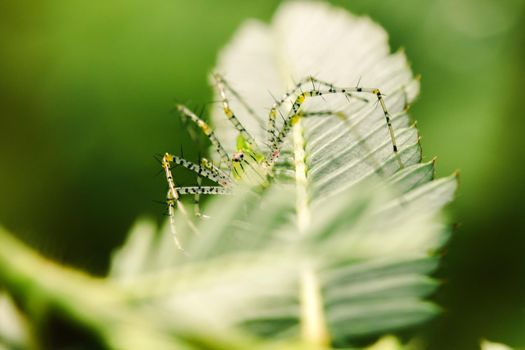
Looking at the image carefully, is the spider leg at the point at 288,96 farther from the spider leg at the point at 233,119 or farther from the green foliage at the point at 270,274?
the green foliage at the point at 270,274

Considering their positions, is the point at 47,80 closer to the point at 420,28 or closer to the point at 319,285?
the point at 420,28

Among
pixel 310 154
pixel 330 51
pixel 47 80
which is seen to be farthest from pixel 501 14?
pixel 310 154

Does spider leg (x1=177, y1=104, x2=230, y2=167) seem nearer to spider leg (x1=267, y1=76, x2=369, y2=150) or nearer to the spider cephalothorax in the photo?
the spider cephalothorax

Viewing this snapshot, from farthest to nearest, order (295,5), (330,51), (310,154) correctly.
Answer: (295,5), (330,51), (310,154)

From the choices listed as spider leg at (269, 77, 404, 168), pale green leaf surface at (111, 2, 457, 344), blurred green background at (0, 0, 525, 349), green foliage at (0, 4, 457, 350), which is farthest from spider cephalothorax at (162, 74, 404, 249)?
blurred green background at (0, 0, 525, 349)

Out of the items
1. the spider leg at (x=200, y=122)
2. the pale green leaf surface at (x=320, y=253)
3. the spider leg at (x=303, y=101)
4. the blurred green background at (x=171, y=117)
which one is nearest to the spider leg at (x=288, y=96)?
the spider leg at (x=303, y=101)

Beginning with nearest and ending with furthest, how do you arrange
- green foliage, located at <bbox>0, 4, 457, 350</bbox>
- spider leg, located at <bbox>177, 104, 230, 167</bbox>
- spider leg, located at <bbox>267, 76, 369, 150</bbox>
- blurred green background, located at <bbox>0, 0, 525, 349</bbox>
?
green foliage, located at <bbox>0, 4, 457, 350</bbox> < spider leg, located at <bbox>267, 76, 369, 150</bbox> < spider leg, located at <bbox>177, 104, 230, 167</bbox> < blurred green background, located at <bbox>0, 0, 525, 349</bbox>

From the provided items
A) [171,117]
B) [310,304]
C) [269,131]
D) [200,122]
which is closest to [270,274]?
[310,304]

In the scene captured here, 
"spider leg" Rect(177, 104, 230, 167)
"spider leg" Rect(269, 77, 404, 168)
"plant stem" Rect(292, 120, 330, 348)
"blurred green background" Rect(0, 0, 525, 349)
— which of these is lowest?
"plant stem" Rect(292, 120, 330, 348)

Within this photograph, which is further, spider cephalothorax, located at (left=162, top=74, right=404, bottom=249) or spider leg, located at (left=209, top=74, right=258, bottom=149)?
spider leg, located at (left=209, top=74, right=258, bottom=149)
